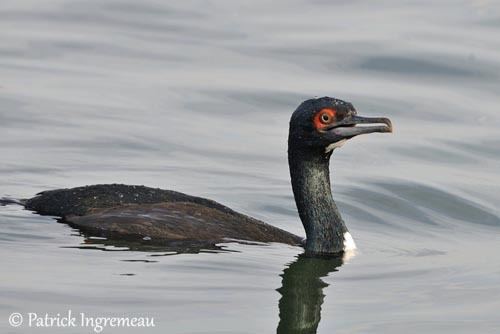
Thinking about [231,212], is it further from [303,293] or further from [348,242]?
[303,293]

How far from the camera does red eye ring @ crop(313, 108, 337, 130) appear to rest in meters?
12.7

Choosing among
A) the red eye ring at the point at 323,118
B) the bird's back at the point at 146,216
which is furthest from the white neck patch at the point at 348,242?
the red eye ring at the point at 323,118

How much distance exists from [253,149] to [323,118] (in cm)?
464

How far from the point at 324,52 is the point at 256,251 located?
30.0 feet

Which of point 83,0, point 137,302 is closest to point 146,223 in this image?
point 137,302

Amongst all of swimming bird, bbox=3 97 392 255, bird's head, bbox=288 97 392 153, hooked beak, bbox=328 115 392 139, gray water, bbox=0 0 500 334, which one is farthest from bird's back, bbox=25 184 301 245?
hooked beak, bbox=328 115 392 139

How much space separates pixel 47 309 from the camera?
10.8 meters

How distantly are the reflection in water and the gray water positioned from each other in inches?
1.1

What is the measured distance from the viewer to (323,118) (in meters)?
12.7

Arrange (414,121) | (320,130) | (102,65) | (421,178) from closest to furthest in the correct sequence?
(320,130)
(421,178)
(414,121)
(102,65)

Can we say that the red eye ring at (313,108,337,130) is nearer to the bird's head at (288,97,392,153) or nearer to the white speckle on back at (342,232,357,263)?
the bird's head at (288,97,392,153)

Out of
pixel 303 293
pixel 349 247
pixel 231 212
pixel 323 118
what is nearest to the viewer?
pixel 303 293

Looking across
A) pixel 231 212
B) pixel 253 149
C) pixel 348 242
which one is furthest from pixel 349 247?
pixel 253 149

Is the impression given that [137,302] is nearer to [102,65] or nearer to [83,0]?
[102,65]
